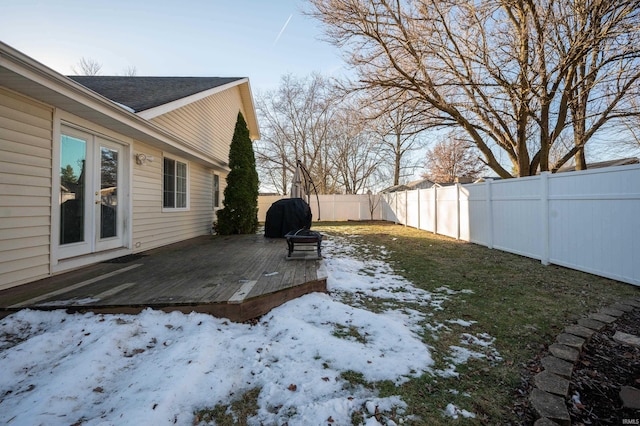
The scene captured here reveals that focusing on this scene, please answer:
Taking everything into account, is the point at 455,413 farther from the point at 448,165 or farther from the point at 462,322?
the point at 448,165

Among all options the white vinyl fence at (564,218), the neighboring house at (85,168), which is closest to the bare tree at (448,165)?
the white vinyl fence at (564,218)

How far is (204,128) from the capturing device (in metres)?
8.55

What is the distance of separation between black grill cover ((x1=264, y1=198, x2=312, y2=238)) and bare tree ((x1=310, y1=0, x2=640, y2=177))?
3988mm

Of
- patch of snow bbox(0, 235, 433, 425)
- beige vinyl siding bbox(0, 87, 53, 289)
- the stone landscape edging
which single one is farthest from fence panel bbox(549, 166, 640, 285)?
beige vinyl siding bbox(0, 87, 53, 289)

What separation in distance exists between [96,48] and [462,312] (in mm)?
12333

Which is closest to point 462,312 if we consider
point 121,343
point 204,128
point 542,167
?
point 121,343

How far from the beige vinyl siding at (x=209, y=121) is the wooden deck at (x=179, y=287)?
349cm

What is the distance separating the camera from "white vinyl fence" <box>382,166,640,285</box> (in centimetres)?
381

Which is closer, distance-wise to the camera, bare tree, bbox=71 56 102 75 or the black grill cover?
the black grill cover

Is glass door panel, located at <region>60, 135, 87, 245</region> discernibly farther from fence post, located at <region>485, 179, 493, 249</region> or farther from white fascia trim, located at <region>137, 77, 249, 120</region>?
fence post, located at <region>485, 179, 493, 249</region>

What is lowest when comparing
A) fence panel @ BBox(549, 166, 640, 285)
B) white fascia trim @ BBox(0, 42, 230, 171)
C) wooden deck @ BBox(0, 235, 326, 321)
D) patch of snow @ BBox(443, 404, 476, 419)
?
patch of snow @ BBox(443, 404, 476, 419)

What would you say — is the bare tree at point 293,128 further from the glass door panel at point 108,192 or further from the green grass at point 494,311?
the glass door panel at point 108,192

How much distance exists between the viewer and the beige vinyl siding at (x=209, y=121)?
6.88 meters

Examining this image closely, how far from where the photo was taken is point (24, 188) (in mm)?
3371
